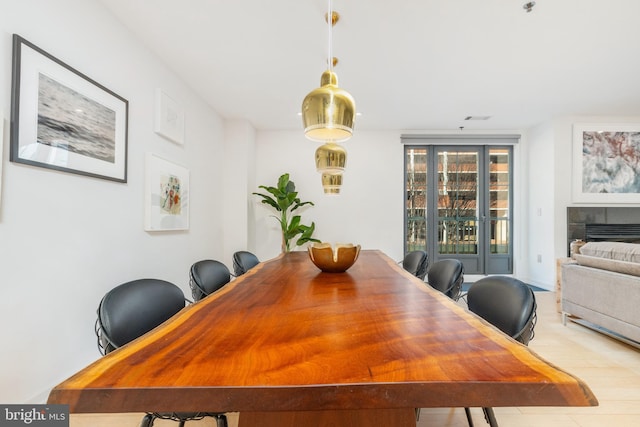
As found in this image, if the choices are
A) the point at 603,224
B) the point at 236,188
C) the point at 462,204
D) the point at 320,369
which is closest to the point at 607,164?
the point at 603,224

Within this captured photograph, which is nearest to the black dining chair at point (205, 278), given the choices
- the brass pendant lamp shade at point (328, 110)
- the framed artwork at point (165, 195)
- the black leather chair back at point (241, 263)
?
the black leather chair back at point (241, 263)

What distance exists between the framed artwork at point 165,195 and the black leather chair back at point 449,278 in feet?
7.87

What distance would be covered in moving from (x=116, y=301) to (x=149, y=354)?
697 mm

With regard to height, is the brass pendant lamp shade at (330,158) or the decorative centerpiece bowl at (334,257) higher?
the brass pendant lamp shade at (330,158)

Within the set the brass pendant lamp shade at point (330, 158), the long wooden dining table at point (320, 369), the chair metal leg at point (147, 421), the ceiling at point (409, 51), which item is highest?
the ceiling at point (409, 51)

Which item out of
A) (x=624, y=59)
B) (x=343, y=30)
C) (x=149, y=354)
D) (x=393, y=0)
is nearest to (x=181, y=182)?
(x=343, y=30)

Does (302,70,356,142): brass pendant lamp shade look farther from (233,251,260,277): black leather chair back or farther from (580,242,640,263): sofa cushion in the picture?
(580,242,640,263): sofa cushion

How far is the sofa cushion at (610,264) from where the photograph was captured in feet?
7.87

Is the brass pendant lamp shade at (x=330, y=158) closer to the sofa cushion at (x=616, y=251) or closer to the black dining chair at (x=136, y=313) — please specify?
the black dining chair at (x=136, y=313)

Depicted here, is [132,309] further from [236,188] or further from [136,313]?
[236,188]

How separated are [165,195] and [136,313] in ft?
6.41

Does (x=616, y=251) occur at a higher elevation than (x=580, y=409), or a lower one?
higher

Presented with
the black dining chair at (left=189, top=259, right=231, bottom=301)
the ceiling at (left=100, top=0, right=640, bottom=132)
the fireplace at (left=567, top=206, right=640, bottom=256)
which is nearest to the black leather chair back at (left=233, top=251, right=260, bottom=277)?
the black dining chair at (left=189, top=259, right=231, bottom=301)

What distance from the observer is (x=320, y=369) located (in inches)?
24.6
